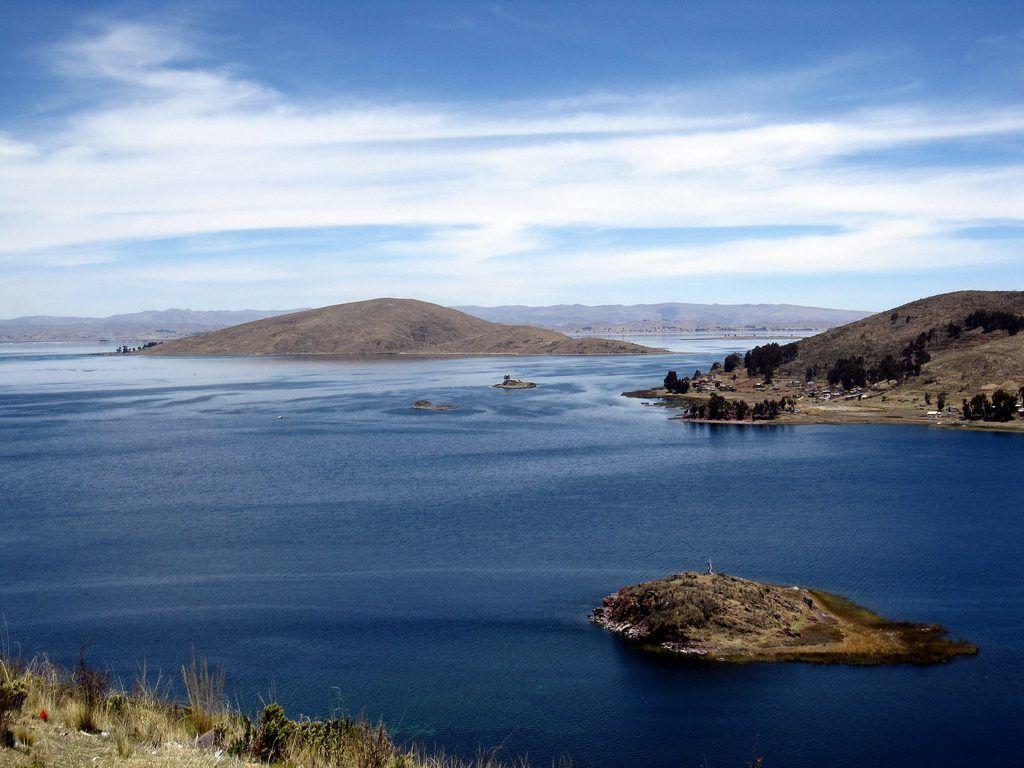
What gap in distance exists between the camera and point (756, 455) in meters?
83.1

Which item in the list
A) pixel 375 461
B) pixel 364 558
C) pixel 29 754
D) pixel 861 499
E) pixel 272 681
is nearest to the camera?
pixel 29 754

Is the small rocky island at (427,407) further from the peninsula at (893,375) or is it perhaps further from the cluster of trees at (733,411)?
the cluster of trees at (733,411)

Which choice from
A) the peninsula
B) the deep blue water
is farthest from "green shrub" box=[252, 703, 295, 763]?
the peninsula

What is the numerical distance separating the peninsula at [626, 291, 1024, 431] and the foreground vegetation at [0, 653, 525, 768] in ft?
320

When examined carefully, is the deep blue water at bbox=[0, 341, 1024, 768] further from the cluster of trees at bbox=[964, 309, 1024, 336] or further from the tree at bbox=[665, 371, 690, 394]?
the cluster of trees at bbox=[964, 309, 1024, 336]

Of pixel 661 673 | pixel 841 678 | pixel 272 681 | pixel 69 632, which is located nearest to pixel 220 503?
pixel 69 632

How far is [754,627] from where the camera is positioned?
3616cm

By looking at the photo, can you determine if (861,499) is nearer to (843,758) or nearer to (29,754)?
(843,758)

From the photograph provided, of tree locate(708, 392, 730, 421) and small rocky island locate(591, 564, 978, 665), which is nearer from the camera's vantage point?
small rocky island locate(591, 564, 978, 665)

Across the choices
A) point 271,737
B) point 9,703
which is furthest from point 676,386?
point 9,703

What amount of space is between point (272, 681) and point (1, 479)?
170 feet

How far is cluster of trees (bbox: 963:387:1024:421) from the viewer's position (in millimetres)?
100688

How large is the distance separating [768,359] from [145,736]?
500ft

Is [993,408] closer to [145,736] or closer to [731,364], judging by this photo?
[731,364]
